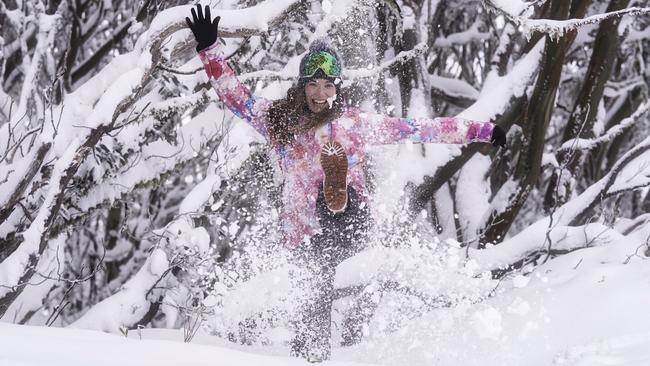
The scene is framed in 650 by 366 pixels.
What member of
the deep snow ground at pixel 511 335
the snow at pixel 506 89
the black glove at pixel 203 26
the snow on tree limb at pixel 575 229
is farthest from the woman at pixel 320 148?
the snow at pixel 506 89

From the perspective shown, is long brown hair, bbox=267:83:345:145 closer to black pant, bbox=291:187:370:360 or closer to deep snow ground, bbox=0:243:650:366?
black pant, bbox=291:187:370:360

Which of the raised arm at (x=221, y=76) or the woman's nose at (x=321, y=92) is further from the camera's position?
the woman's nose at (x=321, y=92)

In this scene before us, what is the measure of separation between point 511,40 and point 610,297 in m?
3.24

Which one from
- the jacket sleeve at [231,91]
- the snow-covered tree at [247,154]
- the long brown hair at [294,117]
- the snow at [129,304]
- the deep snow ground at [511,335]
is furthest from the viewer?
the snow at [129,304]

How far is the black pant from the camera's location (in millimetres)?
3812

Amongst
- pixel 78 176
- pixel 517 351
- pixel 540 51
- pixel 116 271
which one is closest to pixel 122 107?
pixel 78 176

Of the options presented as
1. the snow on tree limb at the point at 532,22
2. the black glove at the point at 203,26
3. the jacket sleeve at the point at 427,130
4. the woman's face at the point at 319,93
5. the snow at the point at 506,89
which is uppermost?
the black glove at the point at 203,26

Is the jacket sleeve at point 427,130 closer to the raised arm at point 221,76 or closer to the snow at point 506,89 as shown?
the raised arm at point 221,76

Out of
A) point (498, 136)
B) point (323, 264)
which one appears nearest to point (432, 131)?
point (498, 136)

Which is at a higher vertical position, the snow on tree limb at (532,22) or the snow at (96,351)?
the snow on tree limb at (532,22)

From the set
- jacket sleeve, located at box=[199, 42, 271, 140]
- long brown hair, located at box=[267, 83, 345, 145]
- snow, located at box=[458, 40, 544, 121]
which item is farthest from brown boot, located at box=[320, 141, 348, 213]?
snow, located at box=[458, 40, 544, 121]

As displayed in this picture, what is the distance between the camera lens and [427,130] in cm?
392

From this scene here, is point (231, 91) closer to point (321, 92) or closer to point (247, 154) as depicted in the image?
point (321, 92)

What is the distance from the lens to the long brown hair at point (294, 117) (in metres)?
3.86
